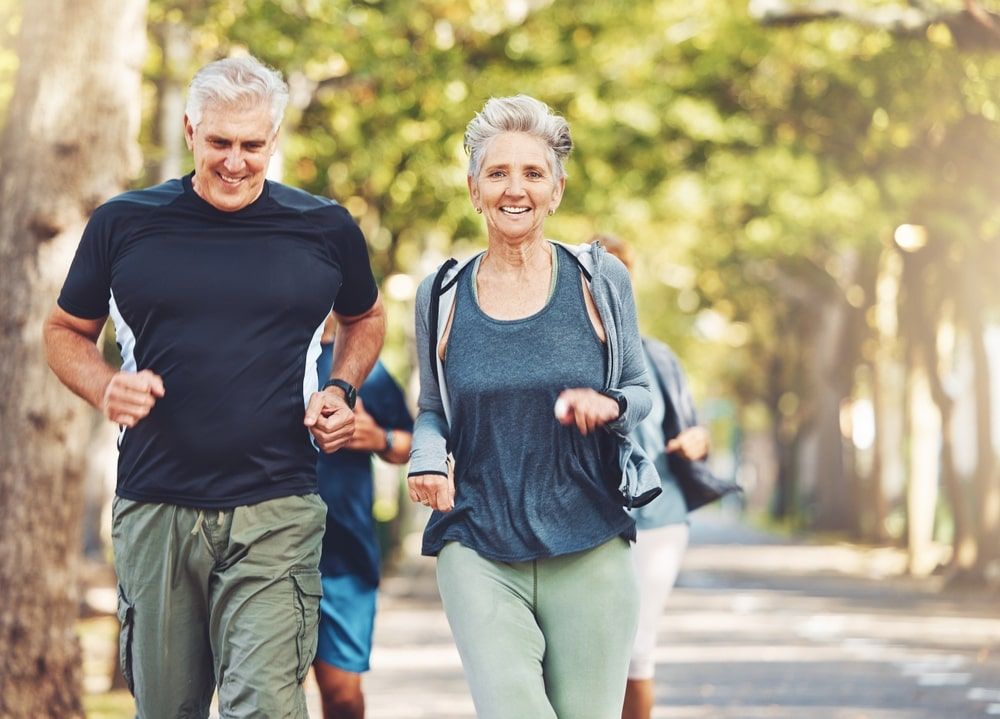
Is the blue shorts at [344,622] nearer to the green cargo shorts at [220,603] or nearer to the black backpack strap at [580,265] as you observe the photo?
the green cargo shorts at [220,603]

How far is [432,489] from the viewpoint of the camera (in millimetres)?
4852

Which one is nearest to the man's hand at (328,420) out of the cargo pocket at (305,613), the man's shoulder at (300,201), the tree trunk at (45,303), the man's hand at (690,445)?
the cargo pocket at (305,613)

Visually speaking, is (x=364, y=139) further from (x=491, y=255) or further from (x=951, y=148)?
(x=491, y=255)

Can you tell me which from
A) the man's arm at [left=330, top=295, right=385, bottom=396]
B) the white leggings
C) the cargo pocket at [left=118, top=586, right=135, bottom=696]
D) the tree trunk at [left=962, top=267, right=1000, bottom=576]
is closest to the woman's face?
the man's arm at [left=330, top=295, right=385, bottom=396]

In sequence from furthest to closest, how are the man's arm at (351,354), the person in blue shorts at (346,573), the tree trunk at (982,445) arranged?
the tree trunk at (982,445) < the person in blue shorts at (346,573) < the man's arm at (351,354)

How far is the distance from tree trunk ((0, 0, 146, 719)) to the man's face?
420 centimetres

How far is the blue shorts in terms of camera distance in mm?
6992

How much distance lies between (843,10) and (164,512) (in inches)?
435

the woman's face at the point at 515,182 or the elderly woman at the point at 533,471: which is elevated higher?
the woman's face at the point at 515,182

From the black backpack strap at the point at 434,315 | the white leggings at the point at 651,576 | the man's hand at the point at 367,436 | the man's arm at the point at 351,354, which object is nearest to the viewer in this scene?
the man's arm at the point at 351,354

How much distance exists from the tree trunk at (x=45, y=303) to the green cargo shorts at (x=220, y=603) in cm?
414

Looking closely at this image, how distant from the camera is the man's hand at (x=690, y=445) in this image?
7680 mm

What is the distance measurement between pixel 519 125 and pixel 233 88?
0.72 m

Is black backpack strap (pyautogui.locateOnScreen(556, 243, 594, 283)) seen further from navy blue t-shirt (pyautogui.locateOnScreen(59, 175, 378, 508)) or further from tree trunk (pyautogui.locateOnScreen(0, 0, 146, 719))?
tree trunk (pyautogui.locateOnScreen(0, 0, 146, 719))
